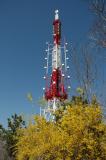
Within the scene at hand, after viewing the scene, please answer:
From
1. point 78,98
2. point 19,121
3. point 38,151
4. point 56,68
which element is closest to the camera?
point 38,151

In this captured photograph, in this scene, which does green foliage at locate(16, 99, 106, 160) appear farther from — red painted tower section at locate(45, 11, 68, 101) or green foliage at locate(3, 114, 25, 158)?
red painted tower section at locate(45, 11, 68, 101)

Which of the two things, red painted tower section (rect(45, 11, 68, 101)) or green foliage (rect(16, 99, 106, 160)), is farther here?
red painted tower section (rect(45, 11, 68, 101))

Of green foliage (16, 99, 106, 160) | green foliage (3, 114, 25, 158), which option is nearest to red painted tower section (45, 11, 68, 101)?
green foliage (3, 114, 25, 158)

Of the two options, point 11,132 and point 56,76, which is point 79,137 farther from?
point 56,76

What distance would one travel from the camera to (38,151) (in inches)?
848

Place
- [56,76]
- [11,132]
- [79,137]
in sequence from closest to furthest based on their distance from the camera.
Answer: [79,137]
[11,132]
[56,76]

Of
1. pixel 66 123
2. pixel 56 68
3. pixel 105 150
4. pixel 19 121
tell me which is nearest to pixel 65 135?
pixel 66 123

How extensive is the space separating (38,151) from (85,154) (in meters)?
2.74

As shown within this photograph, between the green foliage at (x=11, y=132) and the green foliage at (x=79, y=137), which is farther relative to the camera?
the green foliage at (x=11, y=132)

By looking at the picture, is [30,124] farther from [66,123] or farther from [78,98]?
[66,123]

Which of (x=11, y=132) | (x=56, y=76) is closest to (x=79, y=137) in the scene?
(x=11, y=132)

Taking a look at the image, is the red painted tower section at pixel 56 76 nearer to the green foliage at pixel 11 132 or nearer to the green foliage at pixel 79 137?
the green foliage at pixel 11 132

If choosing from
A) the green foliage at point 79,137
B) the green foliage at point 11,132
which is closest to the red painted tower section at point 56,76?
the green foliage at point 11,132

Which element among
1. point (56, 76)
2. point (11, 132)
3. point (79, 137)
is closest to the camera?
point (79, 137)
